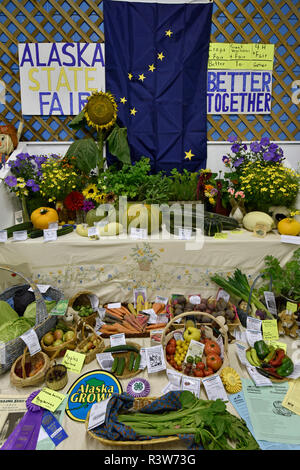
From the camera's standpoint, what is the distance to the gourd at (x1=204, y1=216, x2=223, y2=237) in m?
2.00

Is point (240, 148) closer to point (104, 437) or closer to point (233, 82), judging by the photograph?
point (233, 82)

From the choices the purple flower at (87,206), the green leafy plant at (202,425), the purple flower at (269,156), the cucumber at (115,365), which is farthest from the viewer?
the purple flower at (269,156)

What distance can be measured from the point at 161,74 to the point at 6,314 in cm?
207

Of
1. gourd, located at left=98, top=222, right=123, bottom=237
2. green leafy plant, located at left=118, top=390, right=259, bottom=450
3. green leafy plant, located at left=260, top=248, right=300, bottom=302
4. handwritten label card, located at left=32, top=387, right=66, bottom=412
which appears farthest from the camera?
A: gourd, located at left=98, top=222, right=123, bottom=237

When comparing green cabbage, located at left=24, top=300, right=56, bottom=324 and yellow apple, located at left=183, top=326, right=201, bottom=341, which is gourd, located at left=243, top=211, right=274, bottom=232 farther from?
green cabbage, located at left=24, top=300, right=56, bottom=324

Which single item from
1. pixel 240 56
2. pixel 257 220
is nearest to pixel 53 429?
pixel 257 220

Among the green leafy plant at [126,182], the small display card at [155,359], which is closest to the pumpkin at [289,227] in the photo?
the green leafy plant at [126,182]

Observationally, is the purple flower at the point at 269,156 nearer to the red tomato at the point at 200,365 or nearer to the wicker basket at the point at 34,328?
the red tomato at the point at 200,365

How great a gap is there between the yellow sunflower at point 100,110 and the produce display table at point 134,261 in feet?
3.03

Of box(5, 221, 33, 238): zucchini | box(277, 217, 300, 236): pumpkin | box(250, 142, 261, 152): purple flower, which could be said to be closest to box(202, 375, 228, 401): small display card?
box(277, 217, 300, 236): pumpkin

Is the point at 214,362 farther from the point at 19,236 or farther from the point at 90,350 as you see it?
the point at 19,236

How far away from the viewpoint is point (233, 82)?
8.19 feet

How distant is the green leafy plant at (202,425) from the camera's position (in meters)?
1.10

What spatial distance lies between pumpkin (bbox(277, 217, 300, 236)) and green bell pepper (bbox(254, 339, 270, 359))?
78cm
